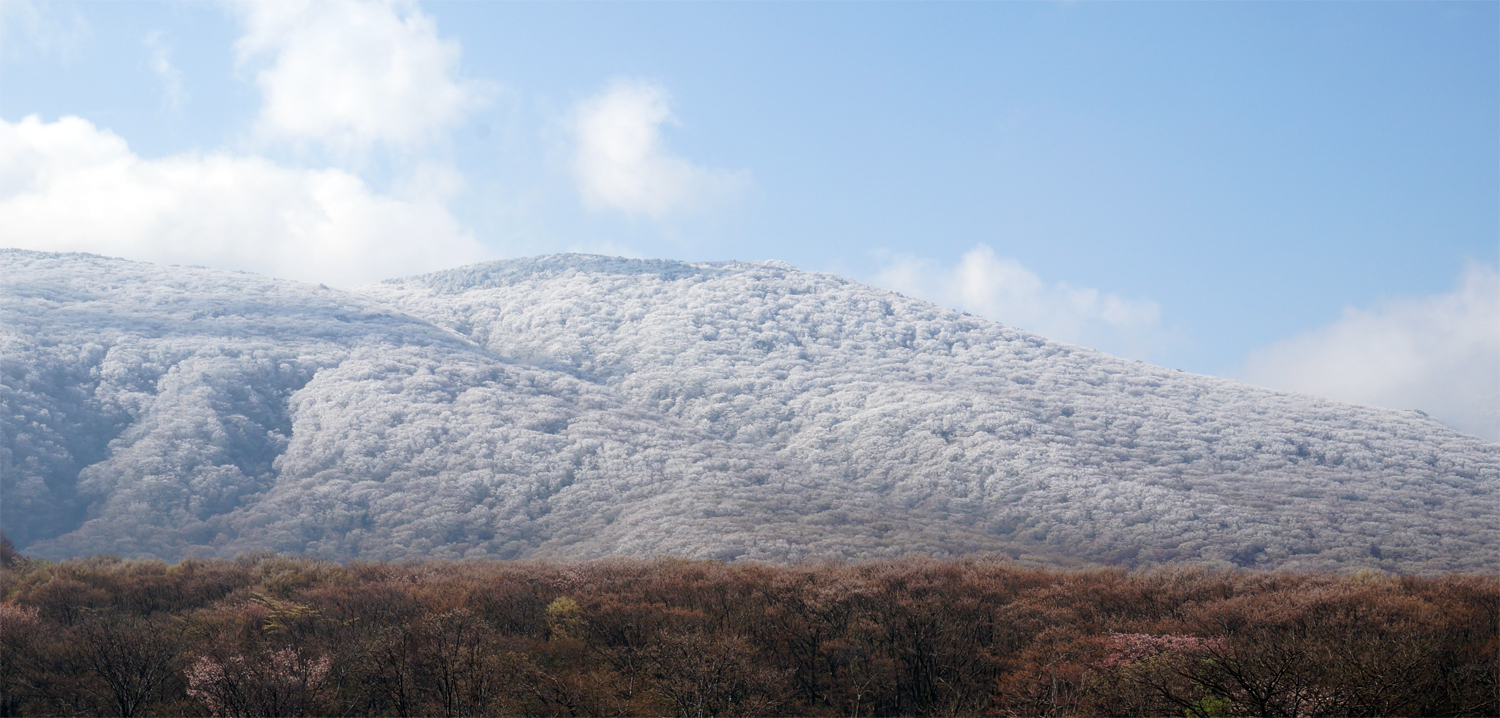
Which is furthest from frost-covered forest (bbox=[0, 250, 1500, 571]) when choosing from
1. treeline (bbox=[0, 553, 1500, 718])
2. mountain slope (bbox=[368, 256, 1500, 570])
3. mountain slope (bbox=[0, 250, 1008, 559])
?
treeline (bbox=[0, 553, 1500, 718])

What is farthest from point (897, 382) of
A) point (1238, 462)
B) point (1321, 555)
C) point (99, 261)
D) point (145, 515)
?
point (99, 261)

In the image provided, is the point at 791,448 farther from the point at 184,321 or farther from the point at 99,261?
the point at 99,261

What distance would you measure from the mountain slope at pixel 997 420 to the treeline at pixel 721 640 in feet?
154

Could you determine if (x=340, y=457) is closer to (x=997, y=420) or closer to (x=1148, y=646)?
(x=997, y=420)

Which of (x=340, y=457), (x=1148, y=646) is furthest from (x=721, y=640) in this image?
(x=340, y=457)

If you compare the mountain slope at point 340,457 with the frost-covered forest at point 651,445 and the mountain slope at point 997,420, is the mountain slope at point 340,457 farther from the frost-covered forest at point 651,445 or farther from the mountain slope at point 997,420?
the mountain slope at point 997,420

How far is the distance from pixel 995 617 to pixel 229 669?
28.6 meters

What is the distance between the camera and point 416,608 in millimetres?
39719

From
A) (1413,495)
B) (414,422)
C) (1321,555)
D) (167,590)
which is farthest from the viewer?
(414,422)

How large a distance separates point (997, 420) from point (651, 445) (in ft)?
143

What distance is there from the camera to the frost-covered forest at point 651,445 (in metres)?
85.6

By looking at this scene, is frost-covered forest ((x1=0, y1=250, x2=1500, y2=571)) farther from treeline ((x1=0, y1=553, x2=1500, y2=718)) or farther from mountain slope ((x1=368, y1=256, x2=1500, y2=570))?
treeline ((x1=0, y1=553, x2=1500, y2=718))

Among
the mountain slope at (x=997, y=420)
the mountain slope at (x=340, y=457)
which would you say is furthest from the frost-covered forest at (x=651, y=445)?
the mountain slope at (x=997, y=420)

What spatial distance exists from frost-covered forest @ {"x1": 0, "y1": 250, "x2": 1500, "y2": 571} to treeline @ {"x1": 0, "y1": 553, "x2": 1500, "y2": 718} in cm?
3570
